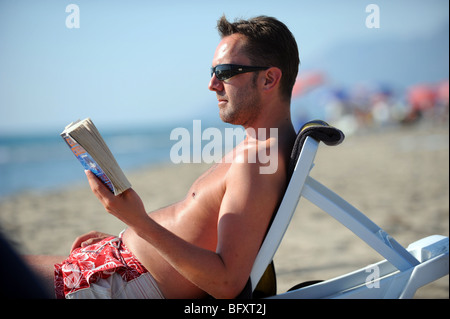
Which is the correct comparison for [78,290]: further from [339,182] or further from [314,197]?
[339,182]

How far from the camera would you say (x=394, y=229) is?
5.01 m

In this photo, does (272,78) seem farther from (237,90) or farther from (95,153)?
(95,153)

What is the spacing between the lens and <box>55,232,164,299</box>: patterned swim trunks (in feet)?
5.51

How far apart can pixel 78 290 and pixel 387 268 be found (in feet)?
4.44

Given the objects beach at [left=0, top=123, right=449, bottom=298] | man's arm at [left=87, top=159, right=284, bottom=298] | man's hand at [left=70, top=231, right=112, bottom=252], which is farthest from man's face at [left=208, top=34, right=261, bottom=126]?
beach at [left=0, top=123, right=449, bottom=298]

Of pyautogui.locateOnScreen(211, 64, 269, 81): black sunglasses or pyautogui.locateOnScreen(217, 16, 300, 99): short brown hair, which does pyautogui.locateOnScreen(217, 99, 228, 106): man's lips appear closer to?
pyautogui.locateOnScreen(211, 64, 269, 81): black sunglasses

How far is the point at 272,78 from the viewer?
1.92 meters

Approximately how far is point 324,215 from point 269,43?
15.3ft

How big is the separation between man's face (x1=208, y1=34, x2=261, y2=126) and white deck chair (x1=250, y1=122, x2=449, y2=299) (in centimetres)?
36

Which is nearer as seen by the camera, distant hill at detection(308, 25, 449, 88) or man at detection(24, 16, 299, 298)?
man at detection(24, 16, 299, 298)

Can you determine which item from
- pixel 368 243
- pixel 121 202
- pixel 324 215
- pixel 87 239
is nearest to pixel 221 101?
pixel 121 202

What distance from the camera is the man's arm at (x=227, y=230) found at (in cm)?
147

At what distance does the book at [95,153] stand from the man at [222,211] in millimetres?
45
